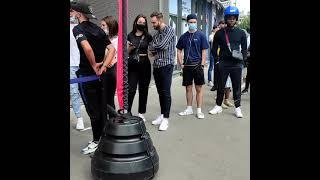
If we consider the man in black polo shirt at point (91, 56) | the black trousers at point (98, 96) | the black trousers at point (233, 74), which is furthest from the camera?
the black trousers at point (233, 74)

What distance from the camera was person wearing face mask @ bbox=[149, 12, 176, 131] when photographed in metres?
5.39

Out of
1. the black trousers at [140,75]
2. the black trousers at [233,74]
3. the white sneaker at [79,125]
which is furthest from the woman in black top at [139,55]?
the black trousers at [233,74]

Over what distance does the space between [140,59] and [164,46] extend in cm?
45

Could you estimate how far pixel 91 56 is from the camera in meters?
3.93

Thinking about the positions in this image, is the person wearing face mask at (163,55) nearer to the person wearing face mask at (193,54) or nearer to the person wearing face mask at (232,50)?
the person wearing face mask at (193,54)

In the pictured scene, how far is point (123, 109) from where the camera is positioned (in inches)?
146

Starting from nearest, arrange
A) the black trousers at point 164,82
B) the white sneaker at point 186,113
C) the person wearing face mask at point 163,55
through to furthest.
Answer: the person wearing face mask at point 163,55 < the black trousers at point 164,82 < the white sneaker at point 186,113

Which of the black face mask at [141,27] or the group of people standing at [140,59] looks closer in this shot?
the group of people standing at [140,59]

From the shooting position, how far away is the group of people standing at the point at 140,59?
13.4ft

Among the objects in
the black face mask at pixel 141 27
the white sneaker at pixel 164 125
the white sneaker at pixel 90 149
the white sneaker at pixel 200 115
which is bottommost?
the white sneaker at pixel 90 149

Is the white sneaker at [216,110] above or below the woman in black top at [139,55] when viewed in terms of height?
below
